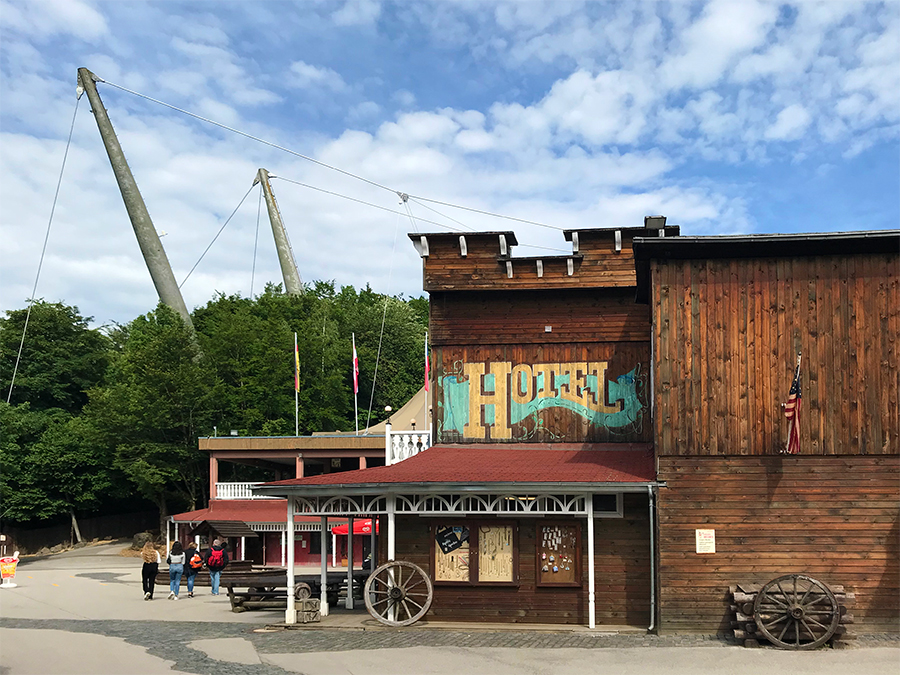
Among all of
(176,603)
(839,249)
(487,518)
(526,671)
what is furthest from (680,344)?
(176,603)

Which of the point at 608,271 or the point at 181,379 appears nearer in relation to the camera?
the point at 608,271

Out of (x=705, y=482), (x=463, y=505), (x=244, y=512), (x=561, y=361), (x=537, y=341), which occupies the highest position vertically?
(x=537, y=341)

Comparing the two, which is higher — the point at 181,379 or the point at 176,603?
the point at 181,379

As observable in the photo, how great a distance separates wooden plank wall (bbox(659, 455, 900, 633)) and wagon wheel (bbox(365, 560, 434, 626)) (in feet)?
15.6

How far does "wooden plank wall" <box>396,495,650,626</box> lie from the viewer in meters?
18.4

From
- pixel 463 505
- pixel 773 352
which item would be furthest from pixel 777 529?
pixel 463 505

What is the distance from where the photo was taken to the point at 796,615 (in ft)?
50.4

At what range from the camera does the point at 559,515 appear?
740 inches

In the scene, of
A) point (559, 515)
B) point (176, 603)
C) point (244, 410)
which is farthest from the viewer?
point (244, 410)

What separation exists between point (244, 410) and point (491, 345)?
33.3 metres

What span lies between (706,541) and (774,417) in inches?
103

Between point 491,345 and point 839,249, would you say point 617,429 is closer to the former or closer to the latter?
point 491,345

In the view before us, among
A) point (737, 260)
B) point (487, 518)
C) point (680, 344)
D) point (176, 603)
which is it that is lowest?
point (176, 603)

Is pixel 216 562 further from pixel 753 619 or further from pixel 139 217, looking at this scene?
pixel 139 217
